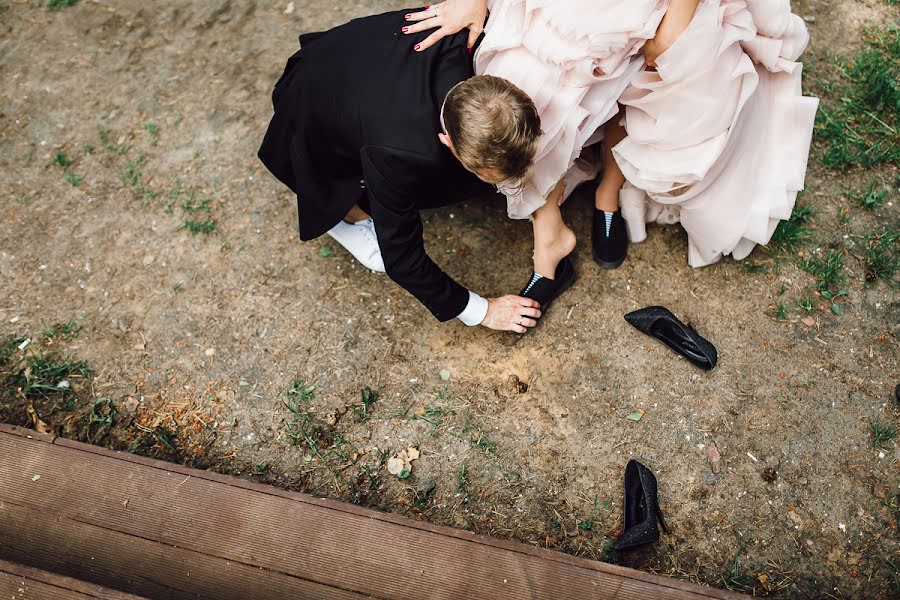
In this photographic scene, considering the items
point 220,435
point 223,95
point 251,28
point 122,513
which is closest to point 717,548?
point 220,435

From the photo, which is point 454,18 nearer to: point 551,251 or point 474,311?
point 551,251

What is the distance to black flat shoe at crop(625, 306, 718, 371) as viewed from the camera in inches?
101

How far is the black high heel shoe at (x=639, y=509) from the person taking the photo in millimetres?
2238

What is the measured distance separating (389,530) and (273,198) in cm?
169

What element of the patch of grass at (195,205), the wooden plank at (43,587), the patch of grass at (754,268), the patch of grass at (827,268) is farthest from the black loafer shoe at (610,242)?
the wooden plank at (43,587)

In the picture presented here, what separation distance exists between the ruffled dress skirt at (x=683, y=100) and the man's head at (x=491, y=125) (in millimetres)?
288

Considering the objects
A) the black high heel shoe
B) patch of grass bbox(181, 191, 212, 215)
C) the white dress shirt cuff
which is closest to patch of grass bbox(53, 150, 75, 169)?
patch of grass bbox(181, 191, 212, 215)

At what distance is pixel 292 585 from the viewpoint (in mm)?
2057

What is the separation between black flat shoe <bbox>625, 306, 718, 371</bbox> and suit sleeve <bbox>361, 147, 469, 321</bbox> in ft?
2.46

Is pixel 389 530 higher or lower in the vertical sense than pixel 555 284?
lower

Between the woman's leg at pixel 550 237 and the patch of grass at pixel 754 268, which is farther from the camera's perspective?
the patch of grass at pixel 754 268

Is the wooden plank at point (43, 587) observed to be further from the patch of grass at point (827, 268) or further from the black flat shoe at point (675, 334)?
the patch of grass at point (827, 268)

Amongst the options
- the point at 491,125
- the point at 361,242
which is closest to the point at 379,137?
the point at 491,125

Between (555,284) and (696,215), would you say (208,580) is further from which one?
(696,215)
